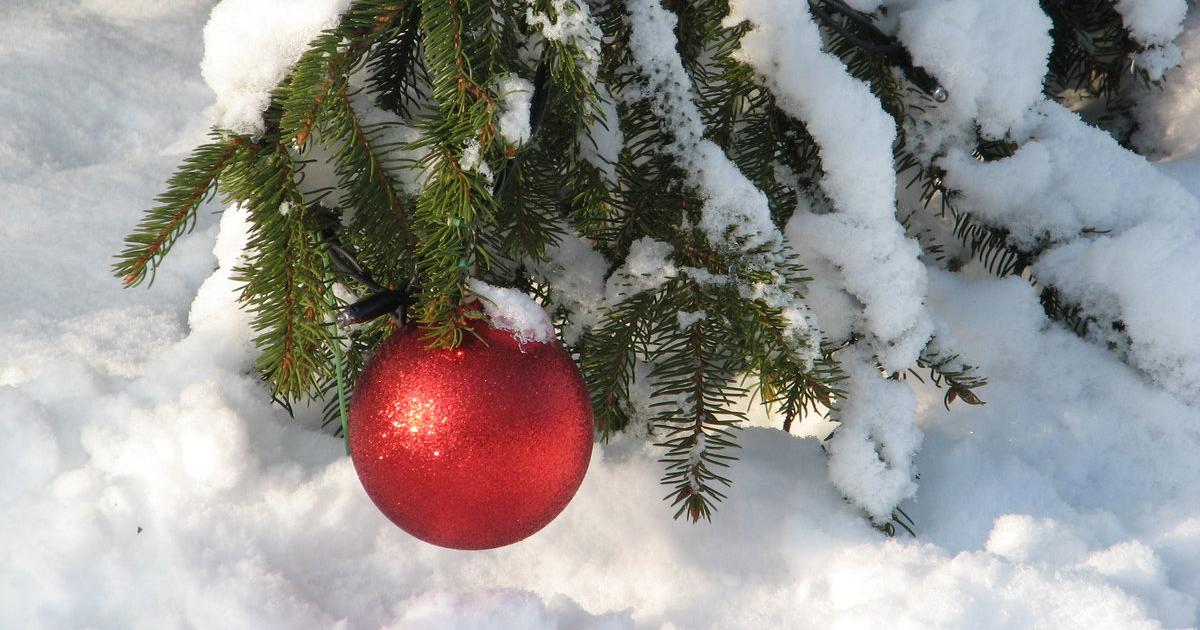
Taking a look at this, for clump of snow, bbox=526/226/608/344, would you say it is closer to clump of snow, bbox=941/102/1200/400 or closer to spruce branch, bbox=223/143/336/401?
spruce branch, bbox=223/143/336/401

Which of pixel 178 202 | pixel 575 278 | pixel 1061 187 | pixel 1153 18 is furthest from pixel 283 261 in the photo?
pixel 1153 18

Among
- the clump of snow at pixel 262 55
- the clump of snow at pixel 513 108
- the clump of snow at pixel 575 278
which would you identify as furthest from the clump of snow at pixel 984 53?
the clump of snow at pixel 262 55

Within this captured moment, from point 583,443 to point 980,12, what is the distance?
0.78 m

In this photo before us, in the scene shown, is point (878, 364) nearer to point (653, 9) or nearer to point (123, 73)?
point (653, 9)

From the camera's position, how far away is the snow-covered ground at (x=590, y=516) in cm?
85

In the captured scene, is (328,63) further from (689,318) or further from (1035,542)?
(1035,542)

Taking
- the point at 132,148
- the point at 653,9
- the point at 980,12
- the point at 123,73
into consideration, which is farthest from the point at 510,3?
the point at 123,73

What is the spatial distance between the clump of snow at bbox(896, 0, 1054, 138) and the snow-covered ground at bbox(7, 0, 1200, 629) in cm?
25

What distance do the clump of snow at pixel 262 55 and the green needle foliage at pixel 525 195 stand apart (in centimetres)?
1

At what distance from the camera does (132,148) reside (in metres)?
1.71

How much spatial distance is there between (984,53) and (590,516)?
731mm

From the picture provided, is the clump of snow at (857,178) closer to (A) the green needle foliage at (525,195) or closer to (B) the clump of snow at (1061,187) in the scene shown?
(A) the green needle foliage at (525,195)

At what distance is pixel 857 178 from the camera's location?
0.98 m

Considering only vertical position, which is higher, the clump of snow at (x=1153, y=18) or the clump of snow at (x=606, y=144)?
the clump of snow at (x=1153, y=18)
